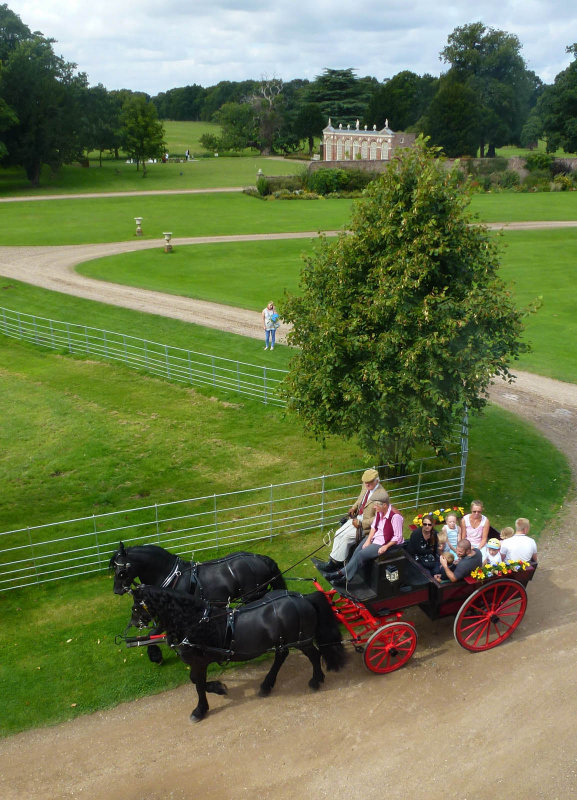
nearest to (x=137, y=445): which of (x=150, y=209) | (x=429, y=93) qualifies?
(x=150, y=209)

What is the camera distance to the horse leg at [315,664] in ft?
30.5

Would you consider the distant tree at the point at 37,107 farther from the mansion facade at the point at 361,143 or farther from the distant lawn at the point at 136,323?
the distant lawn at the point at 136,323

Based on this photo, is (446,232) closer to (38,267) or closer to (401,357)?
(401,357)

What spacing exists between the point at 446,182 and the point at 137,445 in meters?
10.6

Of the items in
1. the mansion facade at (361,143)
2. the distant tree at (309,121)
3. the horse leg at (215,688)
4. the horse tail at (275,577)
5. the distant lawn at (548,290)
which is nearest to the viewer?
the horse leg at (215,688)

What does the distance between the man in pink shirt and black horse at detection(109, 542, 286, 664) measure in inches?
45.6

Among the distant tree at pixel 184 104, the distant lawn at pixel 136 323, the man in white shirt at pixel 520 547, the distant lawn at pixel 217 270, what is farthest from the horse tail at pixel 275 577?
the distant tree at pixel 184 104

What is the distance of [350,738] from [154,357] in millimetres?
18110

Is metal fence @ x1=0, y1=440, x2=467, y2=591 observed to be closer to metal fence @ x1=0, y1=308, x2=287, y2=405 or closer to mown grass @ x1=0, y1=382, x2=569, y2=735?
mown grass @ x1=0, y1=382, x2=569, y2=735

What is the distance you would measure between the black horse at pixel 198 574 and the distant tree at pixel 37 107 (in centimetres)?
6562

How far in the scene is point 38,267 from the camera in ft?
125

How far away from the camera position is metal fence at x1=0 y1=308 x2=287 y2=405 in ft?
72.0

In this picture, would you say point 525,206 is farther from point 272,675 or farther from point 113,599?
point 272,675

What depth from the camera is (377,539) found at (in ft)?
32.6
